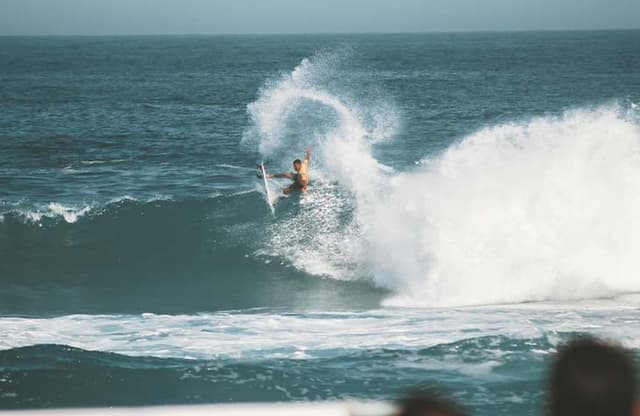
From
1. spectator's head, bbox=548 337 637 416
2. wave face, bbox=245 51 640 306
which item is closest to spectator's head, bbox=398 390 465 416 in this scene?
spectator's head, bbox=548 337 637 416

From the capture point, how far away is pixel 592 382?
72.5 inches

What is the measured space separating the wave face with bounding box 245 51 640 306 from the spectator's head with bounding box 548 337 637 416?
1130 cm

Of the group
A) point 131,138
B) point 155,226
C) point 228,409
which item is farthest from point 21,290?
point 131,138

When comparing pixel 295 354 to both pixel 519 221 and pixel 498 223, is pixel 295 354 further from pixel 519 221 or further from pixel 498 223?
pixel 519 221

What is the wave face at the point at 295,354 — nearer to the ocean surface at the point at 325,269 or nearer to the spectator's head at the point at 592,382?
the ocean surface at the point at 325,269

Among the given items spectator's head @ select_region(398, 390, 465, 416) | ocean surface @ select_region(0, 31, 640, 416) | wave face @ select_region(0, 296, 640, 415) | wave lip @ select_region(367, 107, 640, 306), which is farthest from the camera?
wave lip @ select_region(367, 107, 640, 306)

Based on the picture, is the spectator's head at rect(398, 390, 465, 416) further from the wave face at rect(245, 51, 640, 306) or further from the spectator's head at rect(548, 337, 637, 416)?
the wave face at rect(245, 51, 640, 306)

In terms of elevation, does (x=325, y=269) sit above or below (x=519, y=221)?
below

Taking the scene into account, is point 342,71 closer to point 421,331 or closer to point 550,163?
point 550,163

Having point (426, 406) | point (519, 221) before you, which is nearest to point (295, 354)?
point (519, 221)

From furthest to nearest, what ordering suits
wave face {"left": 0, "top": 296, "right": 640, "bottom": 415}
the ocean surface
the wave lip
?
the wave lip → the ocean surface → wave face {"left": 0, "top": 296, "right": 640, "bottom": 415}

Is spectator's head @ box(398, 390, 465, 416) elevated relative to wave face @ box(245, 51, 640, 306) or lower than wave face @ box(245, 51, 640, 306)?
lower

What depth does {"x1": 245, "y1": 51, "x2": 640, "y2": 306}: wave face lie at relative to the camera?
13.7 meters

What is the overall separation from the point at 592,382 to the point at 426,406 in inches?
14.4
